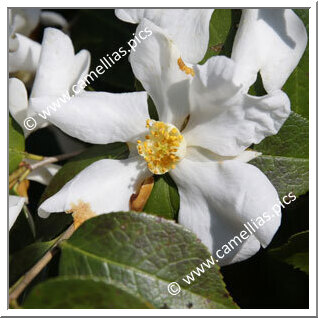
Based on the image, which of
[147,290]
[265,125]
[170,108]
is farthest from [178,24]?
[147,290]

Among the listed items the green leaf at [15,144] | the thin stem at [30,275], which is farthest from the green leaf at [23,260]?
the green leaf at [15,144]

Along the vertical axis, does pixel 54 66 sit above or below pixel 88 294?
above

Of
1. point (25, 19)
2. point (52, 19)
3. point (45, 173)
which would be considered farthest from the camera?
point (52, 19)

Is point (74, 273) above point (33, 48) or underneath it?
underneath

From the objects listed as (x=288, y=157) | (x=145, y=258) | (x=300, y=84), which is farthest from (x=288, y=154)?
(x=145, y=258)

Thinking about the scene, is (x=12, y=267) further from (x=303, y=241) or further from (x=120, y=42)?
(x=120, y=42)

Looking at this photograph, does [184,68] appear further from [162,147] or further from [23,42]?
[23,42]

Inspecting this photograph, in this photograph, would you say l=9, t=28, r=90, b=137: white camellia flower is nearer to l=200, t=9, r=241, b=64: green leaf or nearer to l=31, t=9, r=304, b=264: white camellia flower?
l=31, t=9, r=304, b=264: white camellia flower

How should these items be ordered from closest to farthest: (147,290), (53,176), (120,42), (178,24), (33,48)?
(147,290), (178,24), (53,176), (33,48), (120,42)
